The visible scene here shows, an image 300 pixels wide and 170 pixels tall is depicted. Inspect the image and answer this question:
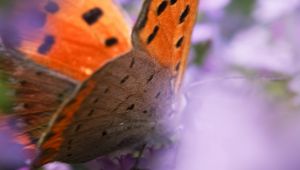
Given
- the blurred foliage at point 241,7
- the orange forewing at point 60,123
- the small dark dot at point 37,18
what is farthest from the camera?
the blurred foliage at point 241,7

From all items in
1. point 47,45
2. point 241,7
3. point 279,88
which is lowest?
point 47,45

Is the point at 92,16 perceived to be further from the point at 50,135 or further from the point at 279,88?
the point at 279,88

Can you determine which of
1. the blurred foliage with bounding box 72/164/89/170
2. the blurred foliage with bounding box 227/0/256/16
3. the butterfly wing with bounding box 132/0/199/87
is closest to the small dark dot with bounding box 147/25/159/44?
the butterfly wing with bounding box 132/0/199/87

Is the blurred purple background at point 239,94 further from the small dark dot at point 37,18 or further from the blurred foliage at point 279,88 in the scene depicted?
the small dark dot at point 37,18

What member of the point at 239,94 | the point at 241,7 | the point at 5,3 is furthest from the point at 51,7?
the point at 241,7

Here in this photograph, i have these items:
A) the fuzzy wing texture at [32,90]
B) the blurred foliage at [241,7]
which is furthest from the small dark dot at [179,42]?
the blurred foliage at [241,7]

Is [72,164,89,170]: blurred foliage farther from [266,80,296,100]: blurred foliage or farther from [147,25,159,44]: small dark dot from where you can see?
[266,80,296,100]: blurred foliage
